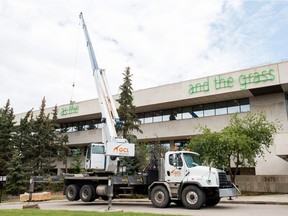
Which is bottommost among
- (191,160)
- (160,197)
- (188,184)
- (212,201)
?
(212,201)

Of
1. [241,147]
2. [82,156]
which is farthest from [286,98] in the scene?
[82,156]

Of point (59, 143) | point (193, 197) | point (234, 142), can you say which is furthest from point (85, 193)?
point (59, 143)

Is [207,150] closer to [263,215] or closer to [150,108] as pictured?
[263,215]

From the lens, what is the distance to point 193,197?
14.6m

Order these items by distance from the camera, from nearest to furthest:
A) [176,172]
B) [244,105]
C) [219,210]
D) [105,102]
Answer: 1. [219,210]
2. [176,172]
3. [105,102]
4. [244,105]

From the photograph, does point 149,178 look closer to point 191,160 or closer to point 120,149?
point 120,149

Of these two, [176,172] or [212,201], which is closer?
[176,172]

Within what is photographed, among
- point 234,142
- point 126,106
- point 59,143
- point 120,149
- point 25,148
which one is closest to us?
point 120,149

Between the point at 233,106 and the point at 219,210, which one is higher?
the point at 233,106

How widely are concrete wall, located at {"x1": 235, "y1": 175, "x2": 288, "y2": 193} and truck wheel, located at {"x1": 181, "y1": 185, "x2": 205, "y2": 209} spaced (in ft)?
44.4

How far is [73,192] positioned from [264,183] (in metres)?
16.1

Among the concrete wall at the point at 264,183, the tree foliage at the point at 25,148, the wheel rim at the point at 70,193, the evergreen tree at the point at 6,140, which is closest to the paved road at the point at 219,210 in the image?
the wheel rim at the point at 70,193

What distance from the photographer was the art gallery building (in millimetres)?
26547

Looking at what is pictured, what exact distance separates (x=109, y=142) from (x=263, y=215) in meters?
8.98
